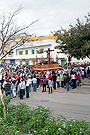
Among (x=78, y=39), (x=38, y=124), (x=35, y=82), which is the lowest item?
(x=38, y=124)

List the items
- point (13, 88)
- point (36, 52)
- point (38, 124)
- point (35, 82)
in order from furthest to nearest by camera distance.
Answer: point (36, 52)
point (35, 82)
point (13, 88)
point (38, 124)

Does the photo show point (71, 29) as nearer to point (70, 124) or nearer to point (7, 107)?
point (7, 107)

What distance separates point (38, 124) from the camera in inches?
196

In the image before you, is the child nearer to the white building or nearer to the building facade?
the building facade

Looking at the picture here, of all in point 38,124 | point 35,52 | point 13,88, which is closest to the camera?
point 38,124

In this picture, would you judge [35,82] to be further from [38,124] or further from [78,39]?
[38,124]

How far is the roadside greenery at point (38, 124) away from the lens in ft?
14.6

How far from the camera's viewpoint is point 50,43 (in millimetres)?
38000

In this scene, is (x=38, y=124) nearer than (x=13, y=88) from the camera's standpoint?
Yes

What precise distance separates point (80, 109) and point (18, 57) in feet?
123

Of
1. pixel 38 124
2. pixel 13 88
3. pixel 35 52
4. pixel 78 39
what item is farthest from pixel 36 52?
pixel 38 124

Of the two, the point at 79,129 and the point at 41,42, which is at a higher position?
the point at 41,42

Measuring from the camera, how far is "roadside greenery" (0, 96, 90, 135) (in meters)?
Result: 4.45

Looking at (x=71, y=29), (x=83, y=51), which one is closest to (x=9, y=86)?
(x=83, y=51)
